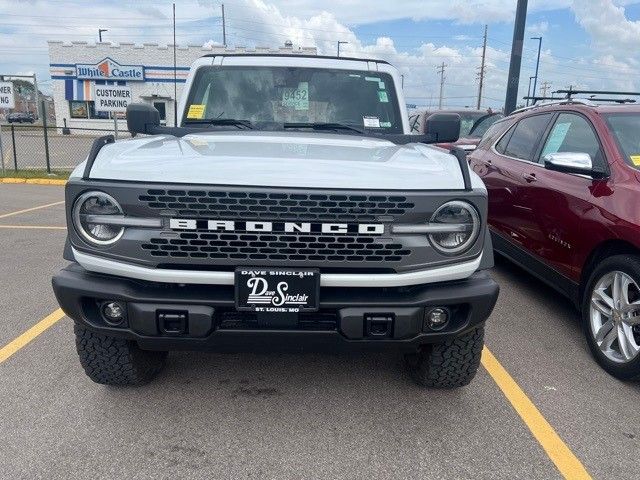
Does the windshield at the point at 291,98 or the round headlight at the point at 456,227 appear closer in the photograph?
the round headlight at the point at 456,227

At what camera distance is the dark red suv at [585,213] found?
339 cm

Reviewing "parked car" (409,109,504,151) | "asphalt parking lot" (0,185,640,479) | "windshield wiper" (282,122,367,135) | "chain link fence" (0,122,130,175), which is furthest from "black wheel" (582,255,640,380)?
"chain link fence" (0,122,130,175)

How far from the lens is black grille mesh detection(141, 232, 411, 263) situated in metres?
2.48

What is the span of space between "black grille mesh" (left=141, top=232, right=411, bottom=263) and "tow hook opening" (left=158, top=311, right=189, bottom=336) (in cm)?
26

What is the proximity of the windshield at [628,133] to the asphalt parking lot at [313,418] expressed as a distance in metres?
1.37

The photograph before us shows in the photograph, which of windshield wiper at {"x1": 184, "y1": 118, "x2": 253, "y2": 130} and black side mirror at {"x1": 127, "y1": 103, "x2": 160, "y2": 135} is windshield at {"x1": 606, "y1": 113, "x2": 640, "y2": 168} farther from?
black side mirror at {"x1": 127, "y1": 103, "x2": 160, "y2": 135}

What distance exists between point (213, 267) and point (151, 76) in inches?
1639

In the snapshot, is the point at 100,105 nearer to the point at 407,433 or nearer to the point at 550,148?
the point at 550,148

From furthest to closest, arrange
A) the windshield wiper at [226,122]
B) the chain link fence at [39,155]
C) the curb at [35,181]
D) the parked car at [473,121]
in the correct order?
the chain link fence at [39,155]
the curb at [35,181]
the parked car at [473,121]
the windshield wiper at [226,122]

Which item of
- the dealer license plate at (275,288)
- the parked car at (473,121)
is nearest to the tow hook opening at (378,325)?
the dealer license plate at (275,288)

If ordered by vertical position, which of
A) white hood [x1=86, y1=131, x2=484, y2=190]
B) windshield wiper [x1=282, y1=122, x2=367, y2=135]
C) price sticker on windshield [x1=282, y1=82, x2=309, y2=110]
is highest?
price sticker on windshield [x1=282, y1=82, x2=309, y2=110]

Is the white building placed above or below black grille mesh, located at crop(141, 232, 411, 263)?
above

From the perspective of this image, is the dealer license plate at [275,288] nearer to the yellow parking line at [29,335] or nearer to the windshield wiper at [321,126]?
the windshield wiper at [321,126]

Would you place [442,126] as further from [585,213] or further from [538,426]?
[538,426]
